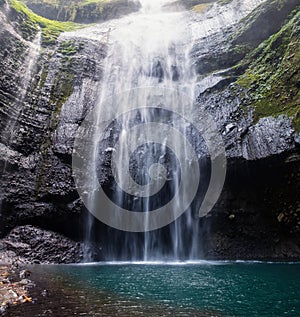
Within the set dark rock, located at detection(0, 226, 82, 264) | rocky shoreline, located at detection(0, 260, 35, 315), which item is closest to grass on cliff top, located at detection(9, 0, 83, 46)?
dark rock, located at detection(0, 226, 82, 264)

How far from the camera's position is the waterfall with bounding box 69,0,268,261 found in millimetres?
15969

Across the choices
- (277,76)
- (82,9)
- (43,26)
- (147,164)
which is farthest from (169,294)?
(82,9)

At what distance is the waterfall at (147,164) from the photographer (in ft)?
52.4

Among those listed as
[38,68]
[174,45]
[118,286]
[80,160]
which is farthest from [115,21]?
[118,286]

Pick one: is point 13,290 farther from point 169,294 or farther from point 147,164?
point 147,164

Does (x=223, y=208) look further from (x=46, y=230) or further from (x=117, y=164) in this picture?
(x=46, y=230)

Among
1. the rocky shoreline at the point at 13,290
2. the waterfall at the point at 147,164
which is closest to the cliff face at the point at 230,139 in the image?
the waterfall at the point at 147,164

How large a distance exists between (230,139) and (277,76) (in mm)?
4251

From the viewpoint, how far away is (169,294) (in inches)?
297

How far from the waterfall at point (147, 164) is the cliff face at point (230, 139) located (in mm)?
691

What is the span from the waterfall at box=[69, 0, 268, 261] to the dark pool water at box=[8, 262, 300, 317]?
16.1 ft

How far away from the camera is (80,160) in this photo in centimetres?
1702

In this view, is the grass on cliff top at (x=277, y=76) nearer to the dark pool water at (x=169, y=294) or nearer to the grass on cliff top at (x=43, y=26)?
the dark pool water at (x=169, y=294)

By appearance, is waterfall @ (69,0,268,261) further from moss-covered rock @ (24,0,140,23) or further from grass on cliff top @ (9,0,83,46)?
moss-covered rock @ (24,0,140,23)
